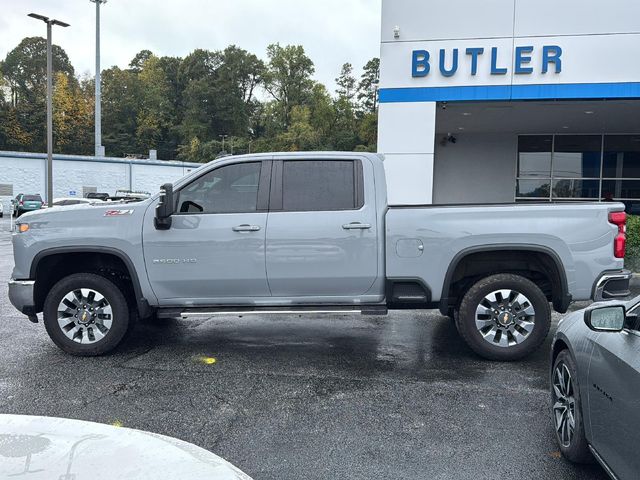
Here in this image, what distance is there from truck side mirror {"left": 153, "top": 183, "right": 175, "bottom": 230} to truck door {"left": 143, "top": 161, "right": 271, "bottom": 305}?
77mm

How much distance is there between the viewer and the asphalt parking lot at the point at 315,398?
374cm

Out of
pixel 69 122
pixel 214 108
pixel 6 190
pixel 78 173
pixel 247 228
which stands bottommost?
pixel 247 228

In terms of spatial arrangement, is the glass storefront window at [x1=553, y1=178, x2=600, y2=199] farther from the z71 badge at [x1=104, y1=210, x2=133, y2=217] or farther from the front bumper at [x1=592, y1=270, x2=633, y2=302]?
the z71 badge at [x1=104, y1=210, x2=133, y2=217]

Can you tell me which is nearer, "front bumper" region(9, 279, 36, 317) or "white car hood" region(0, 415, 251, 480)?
"white car hood" region(0, 415, 251, 480)

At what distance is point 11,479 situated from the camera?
6.21 ft

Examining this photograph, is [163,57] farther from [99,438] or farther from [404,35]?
[99,438]

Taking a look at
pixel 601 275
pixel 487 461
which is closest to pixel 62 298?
pixel 487 461

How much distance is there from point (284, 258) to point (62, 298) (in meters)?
2.35

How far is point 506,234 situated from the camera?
5.67m

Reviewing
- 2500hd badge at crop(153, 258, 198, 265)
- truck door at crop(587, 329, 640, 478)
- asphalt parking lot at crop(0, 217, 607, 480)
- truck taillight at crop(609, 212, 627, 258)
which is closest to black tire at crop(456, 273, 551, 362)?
asphalt parking lot at crop(0, 217, 607, 480)

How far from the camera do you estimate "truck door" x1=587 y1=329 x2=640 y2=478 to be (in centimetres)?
264

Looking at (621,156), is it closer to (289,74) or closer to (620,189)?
(620,189)

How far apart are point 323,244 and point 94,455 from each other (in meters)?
3.80

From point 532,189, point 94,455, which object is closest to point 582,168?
point 532,189
